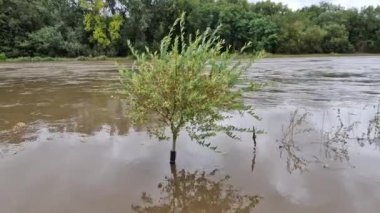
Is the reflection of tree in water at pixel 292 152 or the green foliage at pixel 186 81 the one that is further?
the reflection of tree in water at pixel 292 152

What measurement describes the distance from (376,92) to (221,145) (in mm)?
9315

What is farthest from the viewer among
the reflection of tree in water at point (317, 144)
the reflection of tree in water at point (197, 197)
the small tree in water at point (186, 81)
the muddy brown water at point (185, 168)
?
the reflection of tree in water at point (317, 144)

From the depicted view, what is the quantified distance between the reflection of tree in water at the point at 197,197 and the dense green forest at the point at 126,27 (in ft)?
119

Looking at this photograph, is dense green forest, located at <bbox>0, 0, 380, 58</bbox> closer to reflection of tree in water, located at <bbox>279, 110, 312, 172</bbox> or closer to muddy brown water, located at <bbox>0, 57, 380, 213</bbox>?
muddy brown water, located at <bbox>0, 57, 380, 213</bbox>

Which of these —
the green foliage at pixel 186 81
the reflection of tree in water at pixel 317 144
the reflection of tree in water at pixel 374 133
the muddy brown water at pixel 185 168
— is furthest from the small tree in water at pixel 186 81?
the reflection of tree in water at pixel 374 133

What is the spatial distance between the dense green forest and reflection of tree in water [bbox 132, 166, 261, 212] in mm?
36398

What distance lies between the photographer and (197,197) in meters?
4.98

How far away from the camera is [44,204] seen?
474 centimetres

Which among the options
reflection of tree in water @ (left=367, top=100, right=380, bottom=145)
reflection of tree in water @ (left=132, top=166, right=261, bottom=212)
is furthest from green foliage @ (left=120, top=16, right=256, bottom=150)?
reflection of tree in water @ (left=367, top=100, right=380, bottom=145)

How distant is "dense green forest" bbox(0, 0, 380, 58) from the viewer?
4053 cm

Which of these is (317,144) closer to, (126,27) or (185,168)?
(185,168)

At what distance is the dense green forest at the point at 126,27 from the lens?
4053 centimetres

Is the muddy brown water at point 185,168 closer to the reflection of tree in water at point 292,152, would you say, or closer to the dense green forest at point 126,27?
the reflection of tree in water at point 292,152

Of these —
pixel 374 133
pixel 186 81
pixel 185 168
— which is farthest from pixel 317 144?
pixel 186 81
